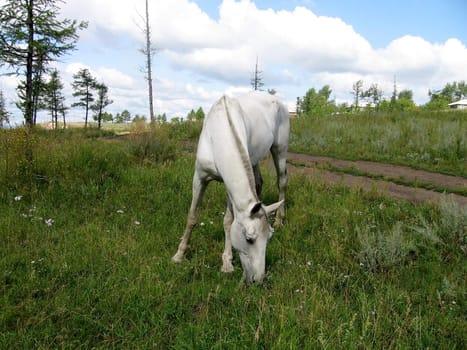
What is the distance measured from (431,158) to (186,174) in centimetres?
744

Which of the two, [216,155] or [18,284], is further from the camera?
[216,155]

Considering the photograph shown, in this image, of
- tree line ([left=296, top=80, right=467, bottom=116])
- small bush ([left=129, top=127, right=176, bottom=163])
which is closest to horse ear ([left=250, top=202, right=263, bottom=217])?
small bush ([left=129, top=127, right=176, bottom=163])

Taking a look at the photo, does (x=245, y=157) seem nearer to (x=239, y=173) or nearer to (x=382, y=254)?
(x=239, y=173)

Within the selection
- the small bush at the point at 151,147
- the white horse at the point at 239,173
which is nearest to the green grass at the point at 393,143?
the small bush at the point at 151,147

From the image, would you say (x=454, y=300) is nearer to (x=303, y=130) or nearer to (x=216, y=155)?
(x=216, y=155)

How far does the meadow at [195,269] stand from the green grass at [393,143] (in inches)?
174

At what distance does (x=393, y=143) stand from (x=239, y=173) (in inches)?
392

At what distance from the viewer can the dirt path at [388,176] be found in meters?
6.02

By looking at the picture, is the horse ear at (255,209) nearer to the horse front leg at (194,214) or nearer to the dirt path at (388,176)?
the horse front leg at (194,214)

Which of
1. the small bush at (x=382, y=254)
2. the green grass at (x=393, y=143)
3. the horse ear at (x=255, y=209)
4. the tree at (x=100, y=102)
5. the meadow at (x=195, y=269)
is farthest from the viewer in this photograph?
the tree at (x=100, y=102)

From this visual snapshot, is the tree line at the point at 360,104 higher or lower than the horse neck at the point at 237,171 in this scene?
higher

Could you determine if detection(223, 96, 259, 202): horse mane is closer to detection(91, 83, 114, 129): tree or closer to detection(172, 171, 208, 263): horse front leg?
detection(172, 171, 208, 263): horse front leg

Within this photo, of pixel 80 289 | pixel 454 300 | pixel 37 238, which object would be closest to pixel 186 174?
pixel 37 238

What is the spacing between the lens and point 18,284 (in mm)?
2738
